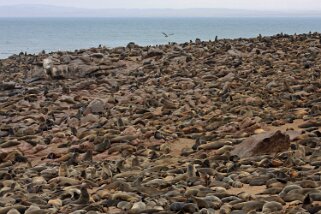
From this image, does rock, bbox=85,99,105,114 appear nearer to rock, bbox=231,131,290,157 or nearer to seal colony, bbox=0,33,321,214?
seal colony, bbox=0,33,321,214

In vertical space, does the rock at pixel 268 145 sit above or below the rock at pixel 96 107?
above

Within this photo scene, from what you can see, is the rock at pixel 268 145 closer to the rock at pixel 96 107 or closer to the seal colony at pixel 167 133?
the seal colony at pixel 167 133

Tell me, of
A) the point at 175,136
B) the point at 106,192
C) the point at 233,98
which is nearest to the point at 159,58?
the point at 233,98

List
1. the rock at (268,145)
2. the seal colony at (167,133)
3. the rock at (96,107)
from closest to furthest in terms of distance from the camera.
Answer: the seal colony at (167,133)
the rock at (268,145)
the rock at (96,107)

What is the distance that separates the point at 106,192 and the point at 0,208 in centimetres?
140

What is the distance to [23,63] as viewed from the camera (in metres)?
26.9

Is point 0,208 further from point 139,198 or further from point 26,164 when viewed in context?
point 26,164

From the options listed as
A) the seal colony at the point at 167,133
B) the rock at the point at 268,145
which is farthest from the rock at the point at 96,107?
the rock at the point at 268,145

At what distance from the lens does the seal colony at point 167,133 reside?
7219 mm

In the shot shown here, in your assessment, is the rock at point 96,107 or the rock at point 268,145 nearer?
the rock at point 268,145

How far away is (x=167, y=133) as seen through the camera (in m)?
12.0

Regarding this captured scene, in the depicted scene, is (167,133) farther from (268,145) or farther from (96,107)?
(96,107)

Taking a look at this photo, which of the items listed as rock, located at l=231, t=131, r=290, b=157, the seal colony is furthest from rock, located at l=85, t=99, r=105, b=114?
rock, located at l=231, t=131, r=290, b=157

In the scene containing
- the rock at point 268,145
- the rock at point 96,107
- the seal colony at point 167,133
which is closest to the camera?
the seal colony at point 167,133
